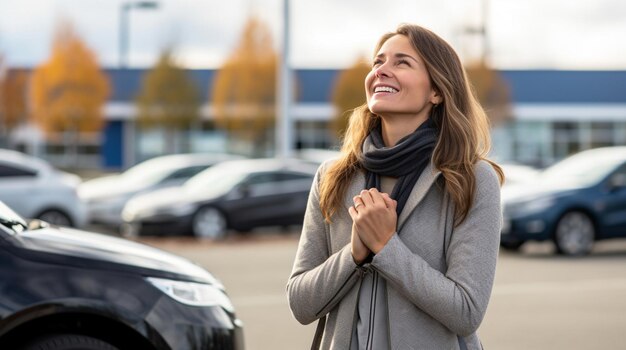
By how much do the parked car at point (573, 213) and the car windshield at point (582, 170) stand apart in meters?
0.02

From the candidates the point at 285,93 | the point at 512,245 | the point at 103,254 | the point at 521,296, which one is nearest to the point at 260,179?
the point at 285,93

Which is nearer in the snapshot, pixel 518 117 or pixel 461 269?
pixel 461 269

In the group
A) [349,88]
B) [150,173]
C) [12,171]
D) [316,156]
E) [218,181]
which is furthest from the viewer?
[349,88]

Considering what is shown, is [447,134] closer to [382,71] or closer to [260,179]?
[382,71]

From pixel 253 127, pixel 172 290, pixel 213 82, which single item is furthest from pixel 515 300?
pixel 213 82

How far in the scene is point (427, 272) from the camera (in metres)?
2.60

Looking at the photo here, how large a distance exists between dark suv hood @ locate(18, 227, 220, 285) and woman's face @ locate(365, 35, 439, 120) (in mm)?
2168

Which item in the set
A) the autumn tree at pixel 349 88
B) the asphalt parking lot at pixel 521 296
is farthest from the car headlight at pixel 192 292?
the autumn tree at pixel 349 88

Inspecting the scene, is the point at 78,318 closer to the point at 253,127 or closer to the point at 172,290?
the point at 172,290

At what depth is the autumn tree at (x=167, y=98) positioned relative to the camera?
147 feet

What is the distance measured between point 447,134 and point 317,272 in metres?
0.49

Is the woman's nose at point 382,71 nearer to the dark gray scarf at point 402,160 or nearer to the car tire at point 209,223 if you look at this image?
the dark gray scarf at point 402,160

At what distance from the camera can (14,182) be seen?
55.8 ft

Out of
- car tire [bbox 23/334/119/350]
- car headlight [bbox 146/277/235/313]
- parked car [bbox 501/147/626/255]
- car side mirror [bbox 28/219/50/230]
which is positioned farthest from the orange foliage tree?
car tire [bbox 23/334/119/350]
